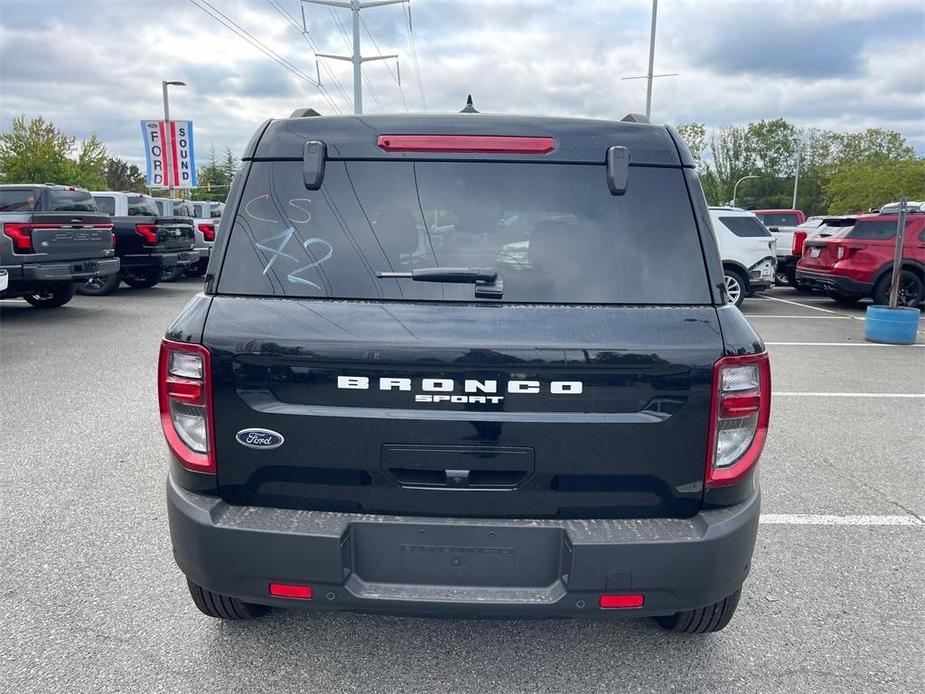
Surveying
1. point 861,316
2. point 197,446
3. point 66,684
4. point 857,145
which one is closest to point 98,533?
point 66,684

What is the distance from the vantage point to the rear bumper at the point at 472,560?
86.0 inches

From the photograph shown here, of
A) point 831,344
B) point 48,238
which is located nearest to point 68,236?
point 48,238

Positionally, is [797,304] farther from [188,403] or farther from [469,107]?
[188,403]

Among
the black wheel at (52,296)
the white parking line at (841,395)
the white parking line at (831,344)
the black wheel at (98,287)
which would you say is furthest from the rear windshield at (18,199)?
the white parking line at (831,344)

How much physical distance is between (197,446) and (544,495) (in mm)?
1130

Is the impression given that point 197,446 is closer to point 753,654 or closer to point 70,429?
point 753,654

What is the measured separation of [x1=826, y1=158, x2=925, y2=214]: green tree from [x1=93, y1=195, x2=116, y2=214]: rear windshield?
5616cm

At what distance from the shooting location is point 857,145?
7450 cm

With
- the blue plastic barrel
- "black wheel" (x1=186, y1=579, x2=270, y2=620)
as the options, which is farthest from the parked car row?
the blue plastic barrel

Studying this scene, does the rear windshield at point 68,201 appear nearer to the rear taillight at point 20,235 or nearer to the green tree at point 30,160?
the rear taillight at point 20,235

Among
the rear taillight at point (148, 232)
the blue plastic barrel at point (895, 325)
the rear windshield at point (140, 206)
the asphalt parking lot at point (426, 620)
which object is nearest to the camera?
the asphalt parking lot at point (426, 620)

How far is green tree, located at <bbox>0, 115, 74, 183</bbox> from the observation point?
3195 centimetres

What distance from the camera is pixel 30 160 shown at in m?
32.2

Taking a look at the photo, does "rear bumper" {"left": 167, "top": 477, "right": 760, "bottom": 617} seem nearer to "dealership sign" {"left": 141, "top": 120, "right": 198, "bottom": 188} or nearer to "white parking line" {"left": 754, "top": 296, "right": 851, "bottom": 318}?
"white parking line" {"left": 754, "top": 296, "right": 851, "bottom": 318}
